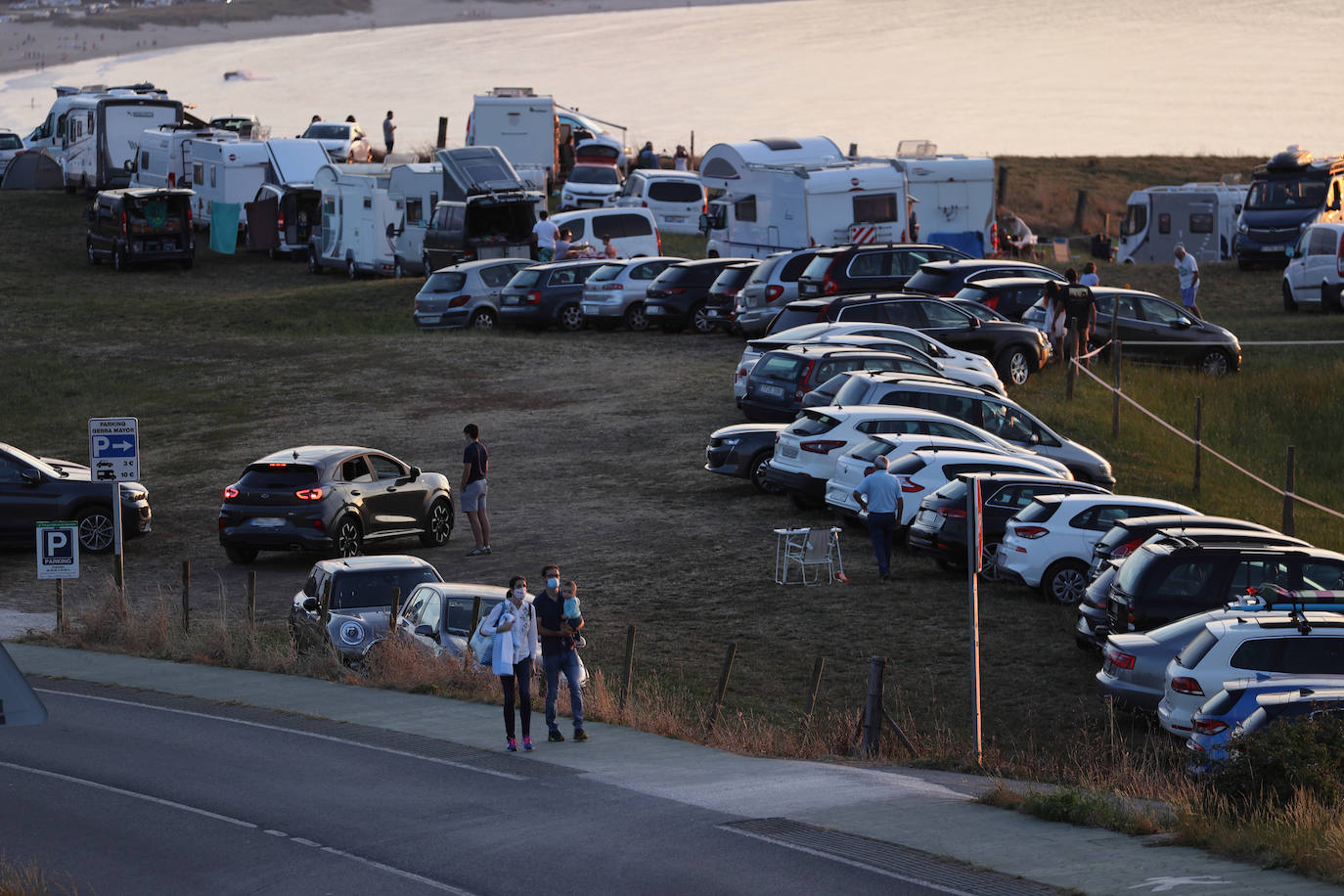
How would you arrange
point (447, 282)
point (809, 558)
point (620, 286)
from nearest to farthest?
point (809, 558) < point (620, 286) < point (447, 282)

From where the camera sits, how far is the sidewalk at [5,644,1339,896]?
419 inches

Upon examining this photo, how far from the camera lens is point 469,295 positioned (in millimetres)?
40844

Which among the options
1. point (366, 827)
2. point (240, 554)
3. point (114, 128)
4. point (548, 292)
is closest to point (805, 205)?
point (548, 292)

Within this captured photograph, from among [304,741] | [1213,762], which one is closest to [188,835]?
[304,741]

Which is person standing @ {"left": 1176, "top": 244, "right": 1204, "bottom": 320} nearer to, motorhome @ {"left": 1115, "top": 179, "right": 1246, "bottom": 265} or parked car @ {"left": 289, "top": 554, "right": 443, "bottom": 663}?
motorhome @ {"left": 1115, "top": 179, "right": 1246, "bottom": 265}

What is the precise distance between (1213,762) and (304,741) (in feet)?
24.2

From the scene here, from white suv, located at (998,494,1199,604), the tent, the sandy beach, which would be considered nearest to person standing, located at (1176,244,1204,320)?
white suv, located at (998,494,1199,604)

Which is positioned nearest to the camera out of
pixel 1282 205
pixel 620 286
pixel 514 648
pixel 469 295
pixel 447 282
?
pixel 514 648

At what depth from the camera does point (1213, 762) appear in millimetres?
12594

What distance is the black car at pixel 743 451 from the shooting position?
25000 mm

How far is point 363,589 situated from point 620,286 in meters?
20.6

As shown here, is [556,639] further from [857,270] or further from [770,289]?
[857,270]

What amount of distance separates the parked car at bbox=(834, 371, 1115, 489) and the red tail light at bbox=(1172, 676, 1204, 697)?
9.90 meters

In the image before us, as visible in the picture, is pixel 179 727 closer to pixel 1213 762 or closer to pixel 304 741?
pixel 304 741
